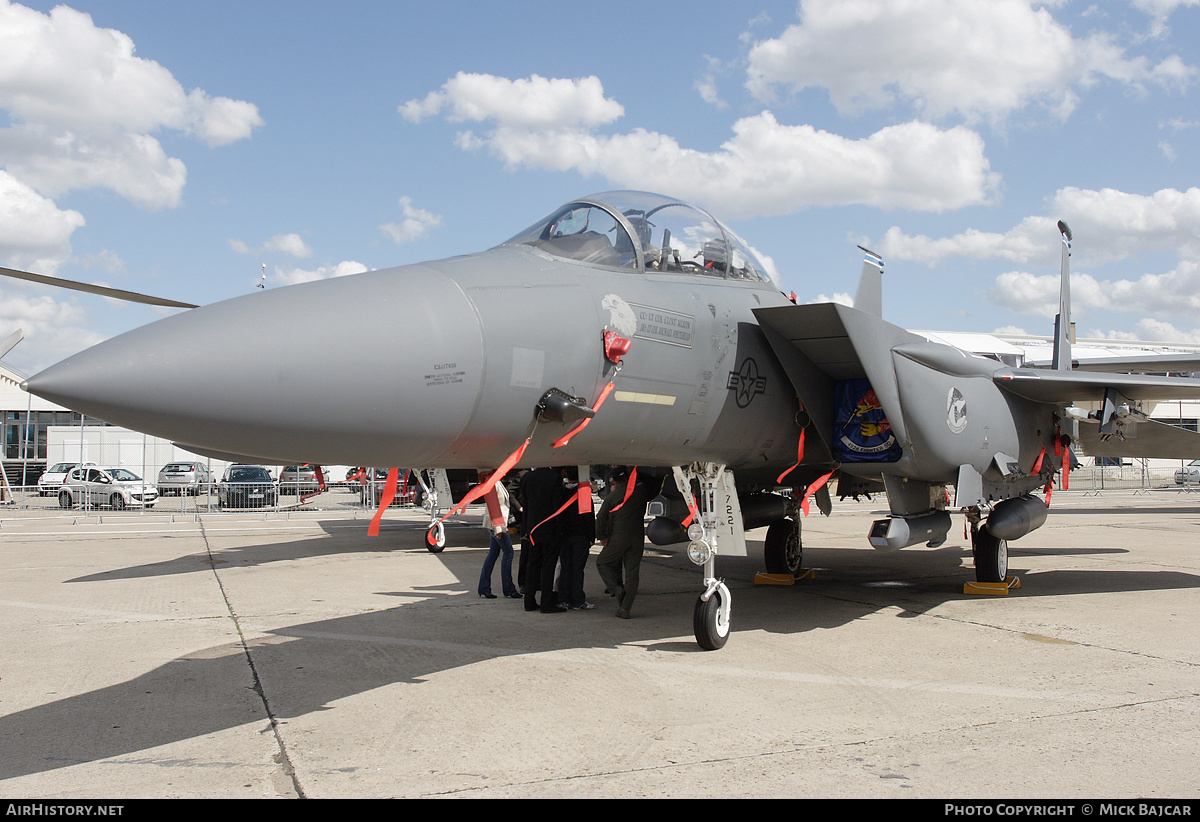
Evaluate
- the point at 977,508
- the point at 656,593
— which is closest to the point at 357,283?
the point at 656,593

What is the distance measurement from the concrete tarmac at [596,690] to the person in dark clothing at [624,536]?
1.09 ft

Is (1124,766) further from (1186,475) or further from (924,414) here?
(1186,475)

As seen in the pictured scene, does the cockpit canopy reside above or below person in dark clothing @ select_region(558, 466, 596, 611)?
above

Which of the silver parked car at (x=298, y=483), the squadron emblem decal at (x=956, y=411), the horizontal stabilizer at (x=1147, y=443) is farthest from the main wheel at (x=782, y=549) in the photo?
the silver parked car at (x=298, y=483)

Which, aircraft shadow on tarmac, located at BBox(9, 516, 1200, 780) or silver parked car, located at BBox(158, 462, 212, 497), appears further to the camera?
silver parked car, located at BBox(158, 462, 212, 497)

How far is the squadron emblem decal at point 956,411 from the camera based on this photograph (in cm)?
693

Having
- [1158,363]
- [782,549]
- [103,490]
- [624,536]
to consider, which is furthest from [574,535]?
[103,490]

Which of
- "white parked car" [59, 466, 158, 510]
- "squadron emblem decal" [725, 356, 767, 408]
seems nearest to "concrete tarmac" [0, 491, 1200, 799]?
"squadron emblem decal" [725, 356, 767, 408]

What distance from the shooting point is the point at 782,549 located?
389 inches

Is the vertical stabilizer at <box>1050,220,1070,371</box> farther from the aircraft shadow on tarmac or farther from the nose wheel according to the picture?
the nose wheel

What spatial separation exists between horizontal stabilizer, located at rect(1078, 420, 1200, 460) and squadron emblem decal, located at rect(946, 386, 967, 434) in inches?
147

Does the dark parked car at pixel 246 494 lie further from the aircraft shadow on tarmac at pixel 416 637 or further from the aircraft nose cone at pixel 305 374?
the aircraft nose cone at pixel 305 374

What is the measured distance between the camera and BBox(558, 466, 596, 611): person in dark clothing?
26.1 ft

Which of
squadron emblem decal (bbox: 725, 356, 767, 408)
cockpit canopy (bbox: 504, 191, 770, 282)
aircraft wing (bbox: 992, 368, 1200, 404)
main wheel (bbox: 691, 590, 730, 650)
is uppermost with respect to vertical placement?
cockpit canopy (bbox: 504, 191, 770, 282)
